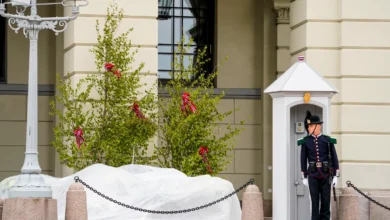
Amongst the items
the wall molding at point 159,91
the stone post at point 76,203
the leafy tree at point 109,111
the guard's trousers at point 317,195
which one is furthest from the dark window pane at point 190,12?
the stone post at point 76,203

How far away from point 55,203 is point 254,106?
9.58 meters

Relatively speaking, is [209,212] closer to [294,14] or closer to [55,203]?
[55,203]

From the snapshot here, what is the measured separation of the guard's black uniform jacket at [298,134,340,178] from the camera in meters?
22.4

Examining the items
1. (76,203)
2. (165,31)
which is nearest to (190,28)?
(165,31)

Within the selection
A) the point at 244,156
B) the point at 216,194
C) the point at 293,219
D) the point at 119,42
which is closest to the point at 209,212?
the point at 216,194

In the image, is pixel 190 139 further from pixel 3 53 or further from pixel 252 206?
pixel 3 53

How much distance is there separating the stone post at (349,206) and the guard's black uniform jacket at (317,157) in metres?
0.96

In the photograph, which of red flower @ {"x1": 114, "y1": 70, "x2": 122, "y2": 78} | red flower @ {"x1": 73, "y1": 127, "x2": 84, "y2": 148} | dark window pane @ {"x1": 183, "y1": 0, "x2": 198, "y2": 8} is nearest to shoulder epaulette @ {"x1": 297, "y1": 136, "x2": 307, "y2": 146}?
red flower @ {"x1": 114, "y1": 70, "x2": 122, "y2": 78}

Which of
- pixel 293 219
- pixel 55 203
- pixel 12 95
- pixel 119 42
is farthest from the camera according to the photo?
pixel 12 95

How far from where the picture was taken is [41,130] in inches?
1155

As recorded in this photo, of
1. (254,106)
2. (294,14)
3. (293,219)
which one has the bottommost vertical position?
(293,219)

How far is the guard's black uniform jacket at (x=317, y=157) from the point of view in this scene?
22438mm

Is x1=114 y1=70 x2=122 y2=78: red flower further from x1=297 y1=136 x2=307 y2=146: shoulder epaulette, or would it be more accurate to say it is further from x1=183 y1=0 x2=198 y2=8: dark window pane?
x1=183 y1=0 x2=198 y2=8: dark window pane

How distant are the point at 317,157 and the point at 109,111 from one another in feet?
15.2
